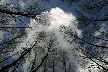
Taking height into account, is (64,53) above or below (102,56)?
above

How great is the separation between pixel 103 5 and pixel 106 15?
57cm

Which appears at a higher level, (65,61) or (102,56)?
(65,61)

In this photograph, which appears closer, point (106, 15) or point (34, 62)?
point (106, 15)

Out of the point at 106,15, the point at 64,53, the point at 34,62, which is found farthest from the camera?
the point at 64,53

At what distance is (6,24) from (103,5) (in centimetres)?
661

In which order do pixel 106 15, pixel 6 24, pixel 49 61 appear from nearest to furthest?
1. pixel 106 15
2. pixel 6 24
3. pixel 49 61

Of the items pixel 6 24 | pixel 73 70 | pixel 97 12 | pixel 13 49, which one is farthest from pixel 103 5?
pixel 73 70

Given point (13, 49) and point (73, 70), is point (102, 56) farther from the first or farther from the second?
point (73, 70)

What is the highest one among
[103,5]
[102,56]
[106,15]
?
[103,5]

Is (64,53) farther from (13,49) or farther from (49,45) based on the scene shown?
(13,49)

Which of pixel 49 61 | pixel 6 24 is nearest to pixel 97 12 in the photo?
pixel 6 24

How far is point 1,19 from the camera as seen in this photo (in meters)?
12.2

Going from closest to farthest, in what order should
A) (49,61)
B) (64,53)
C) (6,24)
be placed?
(6,24)
(49,61)
(64,53)

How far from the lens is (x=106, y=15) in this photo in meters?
8.92
